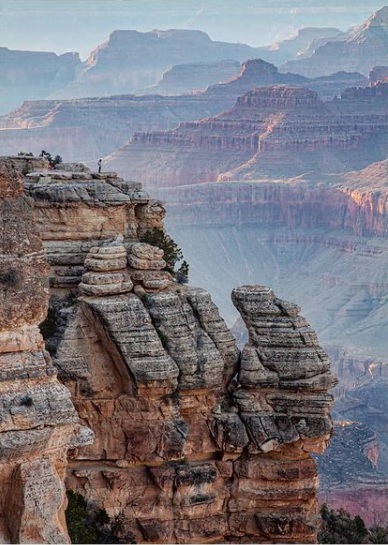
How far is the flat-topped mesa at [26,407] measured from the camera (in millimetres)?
24453

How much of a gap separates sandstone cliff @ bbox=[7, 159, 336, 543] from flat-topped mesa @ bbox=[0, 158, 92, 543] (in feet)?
26.7

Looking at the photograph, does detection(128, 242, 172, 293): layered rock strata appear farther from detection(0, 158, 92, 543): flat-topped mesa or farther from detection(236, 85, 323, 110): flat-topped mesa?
detection(236, 85, 323, 110): flat-topped mesa

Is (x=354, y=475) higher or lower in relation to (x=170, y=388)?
lower

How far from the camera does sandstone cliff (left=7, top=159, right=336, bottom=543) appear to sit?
3378 centimetres

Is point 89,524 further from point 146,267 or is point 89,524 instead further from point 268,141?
point 268,141

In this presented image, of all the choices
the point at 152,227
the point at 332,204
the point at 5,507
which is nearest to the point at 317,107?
the point at 332,204

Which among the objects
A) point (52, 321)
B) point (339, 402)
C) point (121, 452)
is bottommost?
point (339, 402)

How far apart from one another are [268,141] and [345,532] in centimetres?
14267

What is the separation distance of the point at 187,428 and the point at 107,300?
3093 mm

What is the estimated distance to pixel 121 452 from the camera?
3422 centimetres

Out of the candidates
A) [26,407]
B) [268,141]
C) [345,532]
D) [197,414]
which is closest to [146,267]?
[197,414]

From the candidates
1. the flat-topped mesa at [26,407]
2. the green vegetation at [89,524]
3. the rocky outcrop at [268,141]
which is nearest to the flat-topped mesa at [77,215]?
the green vegetation at [89,524]

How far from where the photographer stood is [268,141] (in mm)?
179125

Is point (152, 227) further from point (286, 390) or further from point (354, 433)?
point (354, 433)
